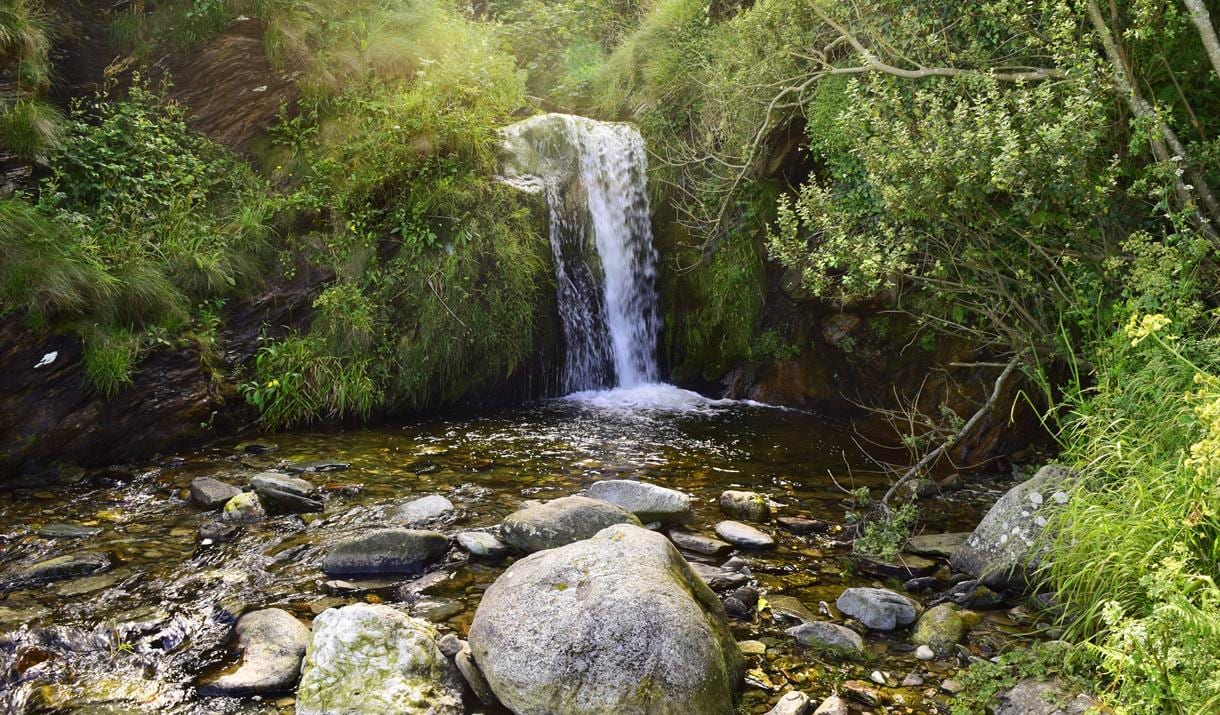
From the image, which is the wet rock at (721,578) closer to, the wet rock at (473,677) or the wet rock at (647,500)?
the wet rock at (647,500)

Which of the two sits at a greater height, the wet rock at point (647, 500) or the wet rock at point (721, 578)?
the wet rock at point (647, 500)

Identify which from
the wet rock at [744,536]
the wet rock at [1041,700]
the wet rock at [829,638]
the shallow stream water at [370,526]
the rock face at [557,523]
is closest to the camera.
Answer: the wet rock at [1041,700]

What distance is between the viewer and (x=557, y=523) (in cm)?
442

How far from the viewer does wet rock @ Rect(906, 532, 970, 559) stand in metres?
4.52

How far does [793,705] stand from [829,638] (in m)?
0.59

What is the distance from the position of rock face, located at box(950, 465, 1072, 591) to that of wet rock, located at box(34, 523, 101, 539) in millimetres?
5184

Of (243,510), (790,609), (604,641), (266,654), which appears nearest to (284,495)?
(243,510)

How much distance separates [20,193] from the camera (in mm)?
6270

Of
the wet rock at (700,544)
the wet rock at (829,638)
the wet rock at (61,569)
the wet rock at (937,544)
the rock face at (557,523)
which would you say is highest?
the wet rock at (61,569)

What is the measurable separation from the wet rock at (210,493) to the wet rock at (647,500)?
2501 millimetres

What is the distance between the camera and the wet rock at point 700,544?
4.60m

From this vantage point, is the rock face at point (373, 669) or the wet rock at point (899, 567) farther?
the wet rock at point (899, 567)

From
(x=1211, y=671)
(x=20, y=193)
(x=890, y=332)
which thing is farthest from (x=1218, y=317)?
(x=20, y=193)

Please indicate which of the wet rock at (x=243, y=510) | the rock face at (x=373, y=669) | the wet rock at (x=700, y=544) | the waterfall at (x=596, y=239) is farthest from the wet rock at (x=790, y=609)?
the waterfall at (x=596, y=239)
